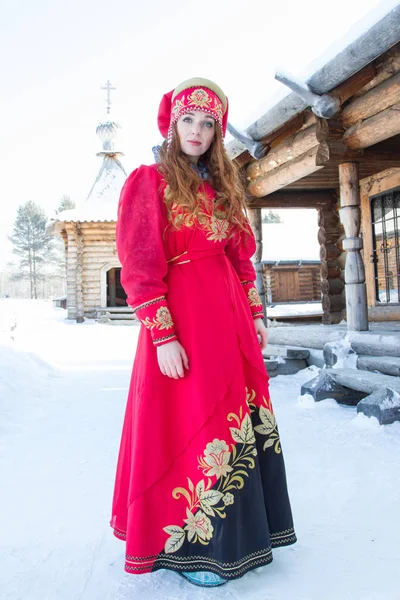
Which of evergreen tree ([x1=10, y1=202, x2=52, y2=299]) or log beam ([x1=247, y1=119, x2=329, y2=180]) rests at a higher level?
evergreen tree ([x1=10, y1=202, x2=52, y2=299])

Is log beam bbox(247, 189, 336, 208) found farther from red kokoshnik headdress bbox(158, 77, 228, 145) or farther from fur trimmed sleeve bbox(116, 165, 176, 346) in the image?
fur trimmed sleeve bbox(116, 165, 176, 346)

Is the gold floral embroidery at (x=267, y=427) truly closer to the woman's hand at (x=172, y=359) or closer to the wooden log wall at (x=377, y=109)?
the woman's hand at (x=172, y=359)

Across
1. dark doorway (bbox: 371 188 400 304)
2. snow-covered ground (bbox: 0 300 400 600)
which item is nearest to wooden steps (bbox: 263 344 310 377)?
snow-covered ground (bbox: 0 300 400 600)

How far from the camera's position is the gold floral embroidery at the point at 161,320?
1513mm

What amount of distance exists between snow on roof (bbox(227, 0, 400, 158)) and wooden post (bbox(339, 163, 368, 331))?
3.07ft

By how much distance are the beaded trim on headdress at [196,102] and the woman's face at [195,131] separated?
0.02 metres

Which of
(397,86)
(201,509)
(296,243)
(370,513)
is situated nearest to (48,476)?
(201,509)

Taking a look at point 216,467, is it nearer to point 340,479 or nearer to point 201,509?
point 201,509

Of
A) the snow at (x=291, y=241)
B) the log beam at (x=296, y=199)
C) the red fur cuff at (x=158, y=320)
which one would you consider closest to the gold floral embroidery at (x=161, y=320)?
the red fur cuff at (x=158, y=320)

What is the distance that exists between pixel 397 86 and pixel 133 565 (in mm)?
4339

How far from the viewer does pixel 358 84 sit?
439cm

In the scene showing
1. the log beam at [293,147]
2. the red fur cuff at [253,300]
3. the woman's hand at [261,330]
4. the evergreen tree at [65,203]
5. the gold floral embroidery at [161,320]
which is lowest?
the woman's hand at [261,330]

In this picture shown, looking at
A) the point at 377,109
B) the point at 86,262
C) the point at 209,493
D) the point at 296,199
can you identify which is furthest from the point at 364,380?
the point at 86,262

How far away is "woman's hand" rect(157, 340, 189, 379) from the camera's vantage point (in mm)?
1488
